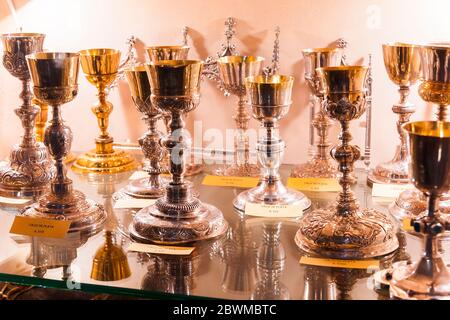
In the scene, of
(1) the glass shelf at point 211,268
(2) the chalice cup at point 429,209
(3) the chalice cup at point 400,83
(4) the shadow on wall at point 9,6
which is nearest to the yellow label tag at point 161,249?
(1) the glass shelf at point 211,268

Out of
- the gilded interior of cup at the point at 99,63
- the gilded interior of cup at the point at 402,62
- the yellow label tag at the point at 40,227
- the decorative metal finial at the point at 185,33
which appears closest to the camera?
the yellow label tag at the point at 40,227

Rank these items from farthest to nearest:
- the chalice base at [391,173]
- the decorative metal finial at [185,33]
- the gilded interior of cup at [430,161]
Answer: the decorative metal finial at [185,33] → the chalice base at [391,173] → the gilded interior of cup at [430,161]

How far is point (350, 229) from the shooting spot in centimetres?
105

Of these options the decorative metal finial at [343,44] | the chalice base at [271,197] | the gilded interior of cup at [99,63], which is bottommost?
the chalice base at [271,197]

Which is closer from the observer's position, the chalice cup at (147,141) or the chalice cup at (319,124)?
the chalice cup at (147,141)

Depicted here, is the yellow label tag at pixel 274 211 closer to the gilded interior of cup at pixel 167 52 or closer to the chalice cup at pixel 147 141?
the chalice cup at pixel 147 141

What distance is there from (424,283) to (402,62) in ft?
1.86

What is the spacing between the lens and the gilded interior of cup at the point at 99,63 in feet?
4.90

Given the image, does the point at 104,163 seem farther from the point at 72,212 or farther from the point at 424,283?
the point at 424,283

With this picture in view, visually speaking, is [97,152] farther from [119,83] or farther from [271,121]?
[271,121]

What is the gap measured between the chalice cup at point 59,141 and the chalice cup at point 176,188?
107mm

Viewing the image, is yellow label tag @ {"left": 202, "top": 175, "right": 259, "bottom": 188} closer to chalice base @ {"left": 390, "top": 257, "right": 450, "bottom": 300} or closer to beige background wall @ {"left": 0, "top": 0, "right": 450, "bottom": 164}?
beige background wall @ {"left": 0, "top": 0, "right": 450, "bottom": 164}

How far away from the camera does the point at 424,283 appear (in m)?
0.86
